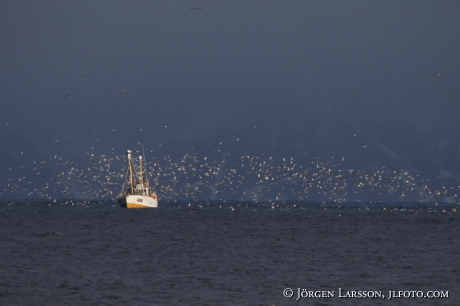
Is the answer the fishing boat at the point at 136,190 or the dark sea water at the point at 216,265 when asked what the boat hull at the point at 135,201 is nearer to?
the fishing boat at the point at 136,190

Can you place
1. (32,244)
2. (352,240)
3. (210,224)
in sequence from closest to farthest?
1. (32,244)
2. (352,240)
3. (210,224)

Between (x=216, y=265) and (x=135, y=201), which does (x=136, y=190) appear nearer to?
(x=135, y=201)

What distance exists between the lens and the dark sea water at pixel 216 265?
38531mm

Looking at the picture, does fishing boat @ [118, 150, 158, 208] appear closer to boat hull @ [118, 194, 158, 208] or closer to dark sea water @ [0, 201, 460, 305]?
boat hull @ [118, 194, 158, 208]

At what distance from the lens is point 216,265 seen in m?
50.1

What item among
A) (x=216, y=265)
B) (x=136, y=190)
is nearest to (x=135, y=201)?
(x=136, y=190)

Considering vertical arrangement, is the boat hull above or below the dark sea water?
above

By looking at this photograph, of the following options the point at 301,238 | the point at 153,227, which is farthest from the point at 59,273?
the point at 153,227

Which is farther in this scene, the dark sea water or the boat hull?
the boat hull

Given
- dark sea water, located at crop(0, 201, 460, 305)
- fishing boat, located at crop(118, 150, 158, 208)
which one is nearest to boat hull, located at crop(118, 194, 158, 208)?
fishing boat, located at crop(118, 150, 158, 208)

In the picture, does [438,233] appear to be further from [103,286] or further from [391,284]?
[103,286]

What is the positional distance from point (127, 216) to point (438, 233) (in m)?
45.4

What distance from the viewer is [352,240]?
235ft

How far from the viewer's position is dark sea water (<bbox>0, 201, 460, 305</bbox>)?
3853 centimetres
